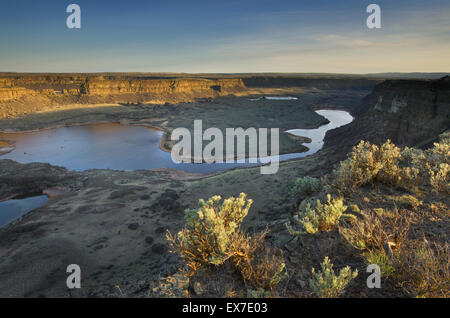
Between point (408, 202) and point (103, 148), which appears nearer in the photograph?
point (408, 202)

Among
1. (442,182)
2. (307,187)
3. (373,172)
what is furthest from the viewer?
(307,187)

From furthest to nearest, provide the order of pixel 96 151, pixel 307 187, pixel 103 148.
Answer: pixel 103 148
pixel 96 151
pixel 307 187

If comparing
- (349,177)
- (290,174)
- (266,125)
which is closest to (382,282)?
(349,177)

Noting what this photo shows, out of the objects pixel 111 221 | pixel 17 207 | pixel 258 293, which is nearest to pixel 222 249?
pixel 258 293

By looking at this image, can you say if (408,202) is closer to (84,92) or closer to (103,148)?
(103,148)

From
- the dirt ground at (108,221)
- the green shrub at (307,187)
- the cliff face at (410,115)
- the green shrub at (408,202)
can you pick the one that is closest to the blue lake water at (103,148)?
the dirt ground at (108,221)

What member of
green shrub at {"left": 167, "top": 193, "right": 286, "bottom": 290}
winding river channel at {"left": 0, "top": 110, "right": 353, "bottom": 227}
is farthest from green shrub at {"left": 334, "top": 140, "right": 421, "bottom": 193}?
winding river channel at {"left": 0, "top": 110, "right": 353, "bottom": 227}

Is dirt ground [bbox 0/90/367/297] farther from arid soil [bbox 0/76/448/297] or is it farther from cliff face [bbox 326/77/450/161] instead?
cliff face [bbox 326/77/450/161]
